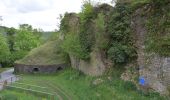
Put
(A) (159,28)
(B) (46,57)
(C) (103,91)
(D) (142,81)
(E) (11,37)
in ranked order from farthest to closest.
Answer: (E) (11,37) → (B) (46,57) → (C) (103,91) → (D) (142,81) → (A) (159,28)

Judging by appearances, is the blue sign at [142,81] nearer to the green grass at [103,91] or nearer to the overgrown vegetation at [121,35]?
the green grass at [103,91]

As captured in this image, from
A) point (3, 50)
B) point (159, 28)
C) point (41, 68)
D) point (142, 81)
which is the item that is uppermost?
point (159, 28)

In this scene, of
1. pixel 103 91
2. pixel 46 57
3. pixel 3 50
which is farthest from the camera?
pixel 3 50

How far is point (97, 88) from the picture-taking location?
2130 cm

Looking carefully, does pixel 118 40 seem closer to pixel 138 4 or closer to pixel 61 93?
pixel 138 4

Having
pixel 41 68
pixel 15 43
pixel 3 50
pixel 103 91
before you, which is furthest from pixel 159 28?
pixel 15 43

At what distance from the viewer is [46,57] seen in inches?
1613

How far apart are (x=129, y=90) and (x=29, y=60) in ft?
78.8

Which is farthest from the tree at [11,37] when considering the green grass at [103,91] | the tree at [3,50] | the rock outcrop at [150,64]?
the rock outcrop at [150,64]

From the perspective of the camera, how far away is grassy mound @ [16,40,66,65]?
39.4 metres

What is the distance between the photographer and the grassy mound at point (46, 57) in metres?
39.4

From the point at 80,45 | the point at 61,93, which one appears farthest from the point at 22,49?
the point at 61,93

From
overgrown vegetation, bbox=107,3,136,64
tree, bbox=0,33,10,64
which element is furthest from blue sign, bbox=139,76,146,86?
tree, bbox=0,33,10,64

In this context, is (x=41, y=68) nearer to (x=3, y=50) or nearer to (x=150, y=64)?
(x=3, y=50)
